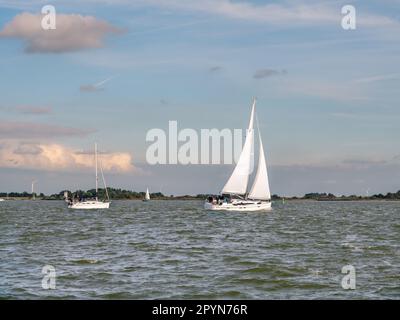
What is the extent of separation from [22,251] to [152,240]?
11.8 m

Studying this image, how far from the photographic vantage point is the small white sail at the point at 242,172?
106 m

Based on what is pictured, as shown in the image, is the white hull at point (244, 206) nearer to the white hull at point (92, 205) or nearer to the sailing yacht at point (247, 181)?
the sailing yacht at point (247, 181)

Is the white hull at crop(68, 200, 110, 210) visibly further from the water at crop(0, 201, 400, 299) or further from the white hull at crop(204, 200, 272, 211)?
the water at crop(0, 201, 400, 299)

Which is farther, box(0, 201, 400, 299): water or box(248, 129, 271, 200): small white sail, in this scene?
box(248, 129, 271, 200): small white sail

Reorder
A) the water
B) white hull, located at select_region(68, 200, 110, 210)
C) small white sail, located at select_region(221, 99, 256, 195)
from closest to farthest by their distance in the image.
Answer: the water, small white sail, located at select_region(221, 99, 256, 195), white hull, located at select_region(68, 200, 110, 210)

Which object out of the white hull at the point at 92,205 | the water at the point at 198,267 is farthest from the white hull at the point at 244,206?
the water at the point at 198,267

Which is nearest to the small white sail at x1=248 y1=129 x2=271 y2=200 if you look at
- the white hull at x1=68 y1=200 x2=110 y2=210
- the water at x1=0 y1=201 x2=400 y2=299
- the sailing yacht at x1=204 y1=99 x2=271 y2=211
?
the sailing yacht at x1=204 y1=99 x2=271 y2=211

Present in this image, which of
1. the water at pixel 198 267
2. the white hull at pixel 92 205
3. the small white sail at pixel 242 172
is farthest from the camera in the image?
the white hull at pixel 92 205

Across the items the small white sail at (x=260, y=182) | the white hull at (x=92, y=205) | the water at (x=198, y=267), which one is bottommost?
the water at (x=198, y=267)

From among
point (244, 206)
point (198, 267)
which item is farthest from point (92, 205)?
point (198, 267)

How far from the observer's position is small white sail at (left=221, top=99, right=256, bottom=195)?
106m

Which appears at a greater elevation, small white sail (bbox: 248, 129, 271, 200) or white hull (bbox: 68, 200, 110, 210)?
small white sail (bbox: 248, 129, 271, 200)

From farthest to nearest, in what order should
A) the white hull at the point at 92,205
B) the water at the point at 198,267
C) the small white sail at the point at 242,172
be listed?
the white hull at the point at 92,205 → the small white sail at the point at 242,172 → the water at the point at 198,267
